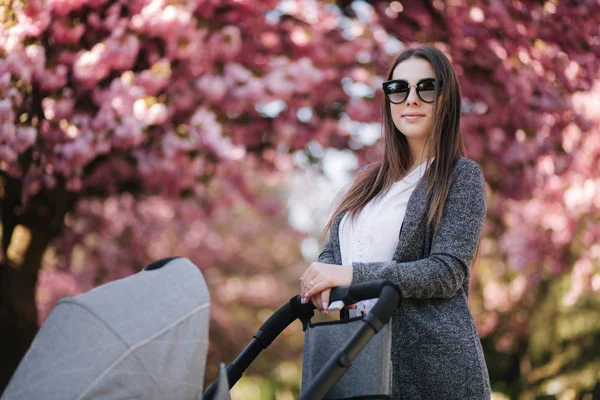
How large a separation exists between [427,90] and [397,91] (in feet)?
0.34

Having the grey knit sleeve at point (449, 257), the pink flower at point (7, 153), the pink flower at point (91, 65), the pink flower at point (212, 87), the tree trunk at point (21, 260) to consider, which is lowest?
the tree trunk at point (21, 260)

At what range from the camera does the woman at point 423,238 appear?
2.32m

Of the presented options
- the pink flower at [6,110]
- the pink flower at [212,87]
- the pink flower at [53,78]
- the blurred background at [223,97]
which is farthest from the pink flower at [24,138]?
the pink flower at [212,87]

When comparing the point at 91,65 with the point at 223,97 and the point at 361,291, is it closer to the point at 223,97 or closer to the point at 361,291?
the point at 223,97

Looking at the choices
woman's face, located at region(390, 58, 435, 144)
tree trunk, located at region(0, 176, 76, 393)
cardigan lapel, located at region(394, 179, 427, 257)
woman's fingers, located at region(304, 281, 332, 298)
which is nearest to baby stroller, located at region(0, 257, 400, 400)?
woman's fingers, located at region(304, 281, 332, 298)

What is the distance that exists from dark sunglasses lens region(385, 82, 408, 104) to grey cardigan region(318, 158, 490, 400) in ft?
1.06

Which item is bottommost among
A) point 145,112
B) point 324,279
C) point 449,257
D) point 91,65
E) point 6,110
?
point 145,112

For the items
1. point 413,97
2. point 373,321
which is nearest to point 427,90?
point 413,97

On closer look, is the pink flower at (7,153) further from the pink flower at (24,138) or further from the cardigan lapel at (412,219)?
the cardigan lapel at (412,219)

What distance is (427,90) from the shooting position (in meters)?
2.57

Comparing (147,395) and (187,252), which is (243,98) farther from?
(187,252)

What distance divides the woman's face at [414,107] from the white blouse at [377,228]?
0.13 metres

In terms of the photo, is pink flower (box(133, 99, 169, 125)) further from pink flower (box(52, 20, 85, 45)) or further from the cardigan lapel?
the cardigan lapel

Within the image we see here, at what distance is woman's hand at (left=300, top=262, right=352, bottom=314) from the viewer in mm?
2330
